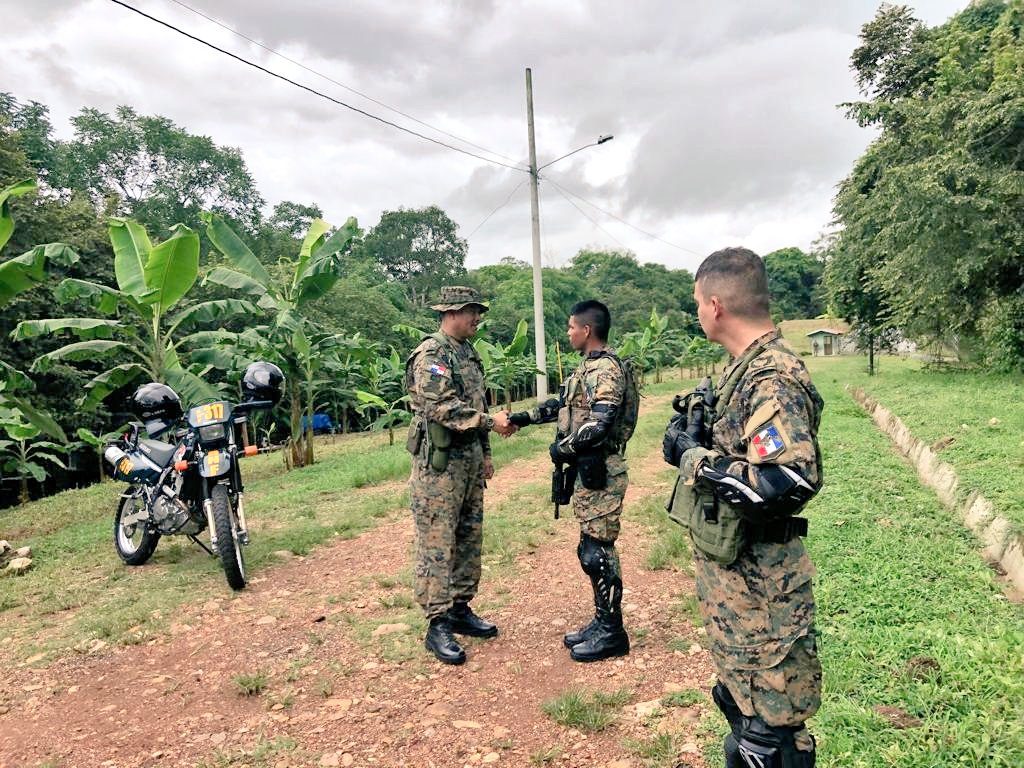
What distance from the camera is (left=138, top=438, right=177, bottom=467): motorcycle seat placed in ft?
15.4

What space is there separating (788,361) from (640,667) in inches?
80.4

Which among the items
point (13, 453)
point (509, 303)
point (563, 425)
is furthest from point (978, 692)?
point (509, 303)

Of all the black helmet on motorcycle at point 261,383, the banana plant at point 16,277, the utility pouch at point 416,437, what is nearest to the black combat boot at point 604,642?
the utility pouch at point 416,437

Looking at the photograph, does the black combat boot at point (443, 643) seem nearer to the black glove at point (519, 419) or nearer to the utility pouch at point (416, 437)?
the utility pouch at point (416, 437)

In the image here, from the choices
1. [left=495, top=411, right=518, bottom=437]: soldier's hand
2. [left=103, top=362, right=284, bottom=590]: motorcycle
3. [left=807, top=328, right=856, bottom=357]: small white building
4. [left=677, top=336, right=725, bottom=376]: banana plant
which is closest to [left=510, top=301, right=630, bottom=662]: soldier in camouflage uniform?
[left=495, top=411, right=518, bottom=437]: soldier's hand

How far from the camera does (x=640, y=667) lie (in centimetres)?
316

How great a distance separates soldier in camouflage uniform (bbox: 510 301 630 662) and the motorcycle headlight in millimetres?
2522

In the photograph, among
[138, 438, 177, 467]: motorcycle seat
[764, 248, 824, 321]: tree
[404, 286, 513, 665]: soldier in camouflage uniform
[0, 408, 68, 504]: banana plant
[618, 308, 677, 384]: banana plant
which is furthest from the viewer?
[764, 248, 824, 321]: tree

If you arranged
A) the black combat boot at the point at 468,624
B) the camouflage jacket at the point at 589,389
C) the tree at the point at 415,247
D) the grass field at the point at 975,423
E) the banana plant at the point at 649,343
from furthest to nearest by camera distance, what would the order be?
1. the tree at the point at 415,247
2. the banana plant at the point at 649,343
3. the grass field at the point at 975,423
4. the black combat boot at the point at 468,624
5. the camouflage jacket at the point at 589,389

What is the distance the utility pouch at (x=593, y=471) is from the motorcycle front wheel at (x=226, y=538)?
8.12ft

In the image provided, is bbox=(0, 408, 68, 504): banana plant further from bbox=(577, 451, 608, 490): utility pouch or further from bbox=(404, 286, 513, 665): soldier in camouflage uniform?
bbox=(577, 451, 608, 490): utility pouch

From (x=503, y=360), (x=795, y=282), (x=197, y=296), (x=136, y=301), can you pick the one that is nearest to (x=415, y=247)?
(x=197, y=296)

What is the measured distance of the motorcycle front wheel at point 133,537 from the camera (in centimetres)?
493

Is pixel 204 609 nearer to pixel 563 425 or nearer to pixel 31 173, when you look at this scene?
pixel 563 425
